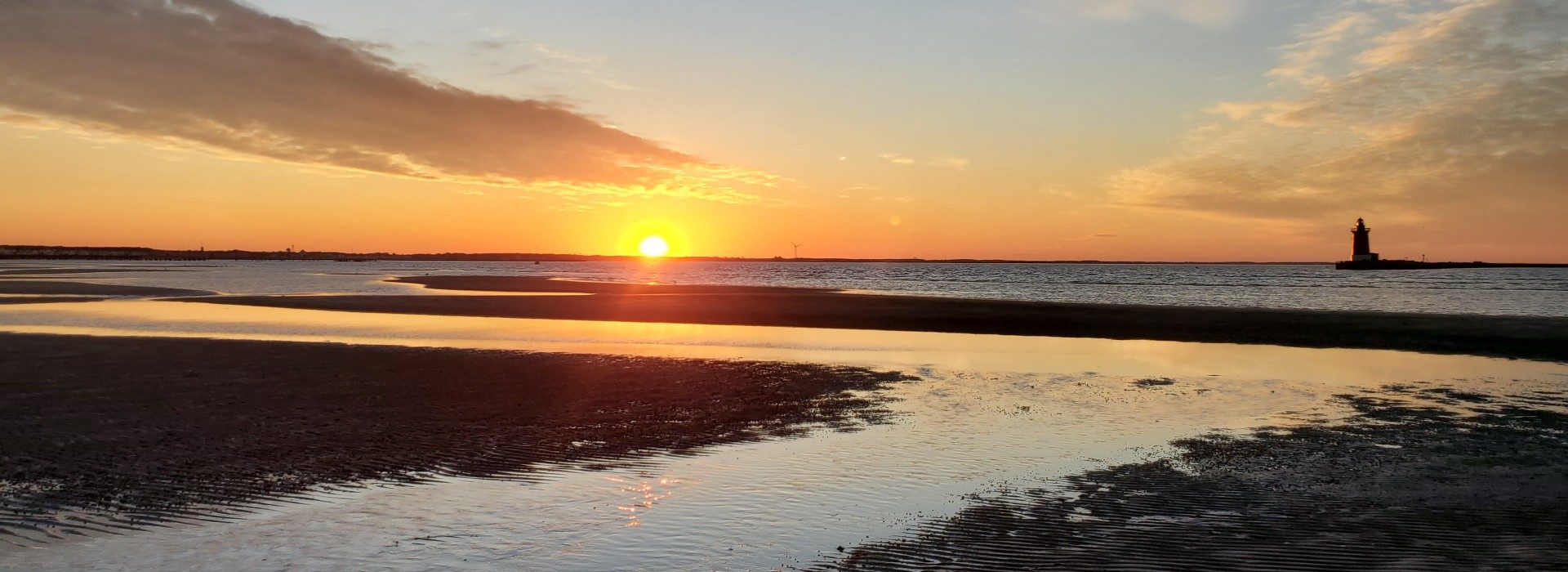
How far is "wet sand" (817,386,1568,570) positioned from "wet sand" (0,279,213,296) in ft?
194

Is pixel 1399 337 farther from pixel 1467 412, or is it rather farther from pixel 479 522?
pixel 479 522

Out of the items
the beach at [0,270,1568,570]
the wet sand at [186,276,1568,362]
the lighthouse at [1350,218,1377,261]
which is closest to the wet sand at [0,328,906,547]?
the beach at [0,270,1568,570]

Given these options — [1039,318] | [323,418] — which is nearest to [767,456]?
[323,418]

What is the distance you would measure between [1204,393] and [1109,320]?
22.2 metres

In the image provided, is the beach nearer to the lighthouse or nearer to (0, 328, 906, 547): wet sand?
(0, 328, 906, 547): wet sand

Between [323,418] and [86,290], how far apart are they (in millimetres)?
56382

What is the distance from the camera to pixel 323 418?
48.2ft

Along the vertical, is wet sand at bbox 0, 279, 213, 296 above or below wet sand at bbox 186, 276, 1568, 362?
below

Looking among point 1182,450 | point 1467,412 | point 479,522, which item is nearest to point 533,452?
point 479,522

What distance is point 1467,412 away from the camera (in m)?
16.0

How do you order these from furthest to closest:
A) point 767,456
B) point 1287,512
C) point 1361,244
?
point 1361,244 < point 767,456 < point 1287,512

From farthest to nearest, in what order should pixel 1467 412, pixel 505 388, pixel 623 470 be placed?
pixel 505 388
pixel 1467 412
pixel 623 470

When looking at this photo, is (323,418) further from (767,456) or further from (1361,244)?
(1361,244)

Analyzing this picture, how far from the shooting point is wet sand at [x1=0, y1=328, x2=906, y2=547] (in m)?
10.3
